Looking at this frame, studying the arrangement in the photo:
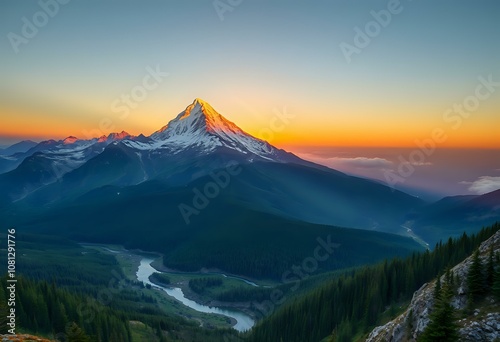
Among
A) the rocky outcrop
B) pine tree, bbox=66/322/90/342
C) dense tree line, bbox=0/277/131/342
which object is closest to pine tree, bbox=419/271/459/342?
the rocky outcrop

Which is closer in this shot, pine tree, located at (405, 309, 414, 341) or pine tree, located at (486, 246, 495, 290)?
pine tree, located at (486, 246, 495, 290)

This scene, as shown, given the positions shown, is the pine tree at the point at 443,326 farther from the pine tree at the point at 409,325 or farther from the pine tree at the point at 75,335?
the pine tree at the point at 75,335

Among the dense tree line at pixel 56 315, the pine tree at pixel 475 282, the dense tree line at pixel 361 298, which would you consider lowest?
the dense tree line at pixel 56 315

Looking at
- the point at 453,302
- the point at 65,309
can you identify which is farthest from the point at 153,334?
the point at 453,302

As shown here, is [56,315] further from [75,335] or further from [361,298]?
[361,298]

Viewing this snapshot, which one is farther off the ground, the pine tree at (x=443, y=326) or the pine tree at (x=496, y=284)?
the pine tree at (x=496, y=284)

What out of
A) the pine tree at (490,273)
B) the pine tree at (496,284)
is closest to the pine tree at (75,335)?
the pine tree at (496,284)

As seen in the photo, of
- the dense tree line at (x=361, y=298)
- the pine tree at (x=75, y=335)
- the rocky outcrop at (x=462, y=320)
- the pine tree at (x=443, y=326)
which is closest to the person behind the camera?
the pine tree at (x=443, y=326)

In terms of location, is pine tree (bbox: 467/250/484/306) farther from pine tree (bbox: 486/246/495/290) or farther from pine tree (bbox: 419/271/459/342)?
pine tree (bbox: 419/271/459/342)
